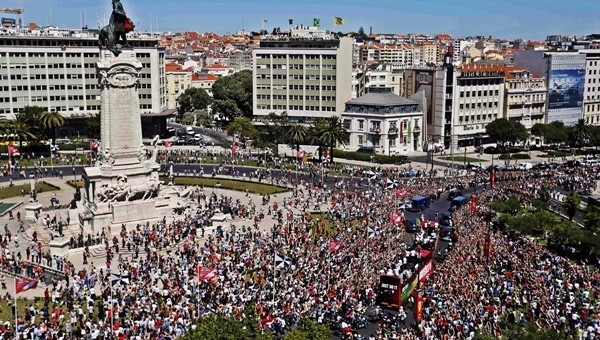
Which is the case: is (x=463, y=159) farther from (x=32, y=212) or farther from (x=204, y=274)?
(x=204, y=274)

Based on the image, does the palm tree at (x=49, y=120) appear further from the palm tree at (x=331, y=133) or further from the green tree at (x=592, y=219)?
the green tree at (x=592, y=219)

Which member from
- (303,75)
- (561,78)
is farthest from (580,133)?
(303,75)

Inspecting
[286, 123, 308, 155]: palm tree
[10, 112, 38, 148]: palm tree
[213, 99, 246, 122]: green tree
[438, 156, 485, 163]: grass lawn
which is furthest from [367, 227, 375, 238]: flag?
[213, 99, 246, 122]: green tree

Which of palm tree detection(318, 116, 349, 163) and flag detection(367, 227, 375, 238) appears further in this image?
palm tree detection(318, 116, 349, 163)

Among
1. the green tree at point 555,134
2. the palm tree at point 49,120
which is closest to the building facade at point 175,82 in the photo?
the palm tree at point 49,120

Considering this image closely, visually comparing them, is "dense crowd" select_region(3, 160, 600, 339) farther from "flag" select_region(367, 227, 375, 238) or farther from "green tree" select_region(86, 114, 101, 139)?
"green tree" select_region(86, 114, 101, 139)

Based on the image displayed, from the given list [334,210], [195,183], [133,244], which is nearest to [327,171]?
[195,183]

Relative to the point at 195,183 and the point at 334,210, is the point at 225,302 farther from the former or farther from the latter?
the point at 195,183
